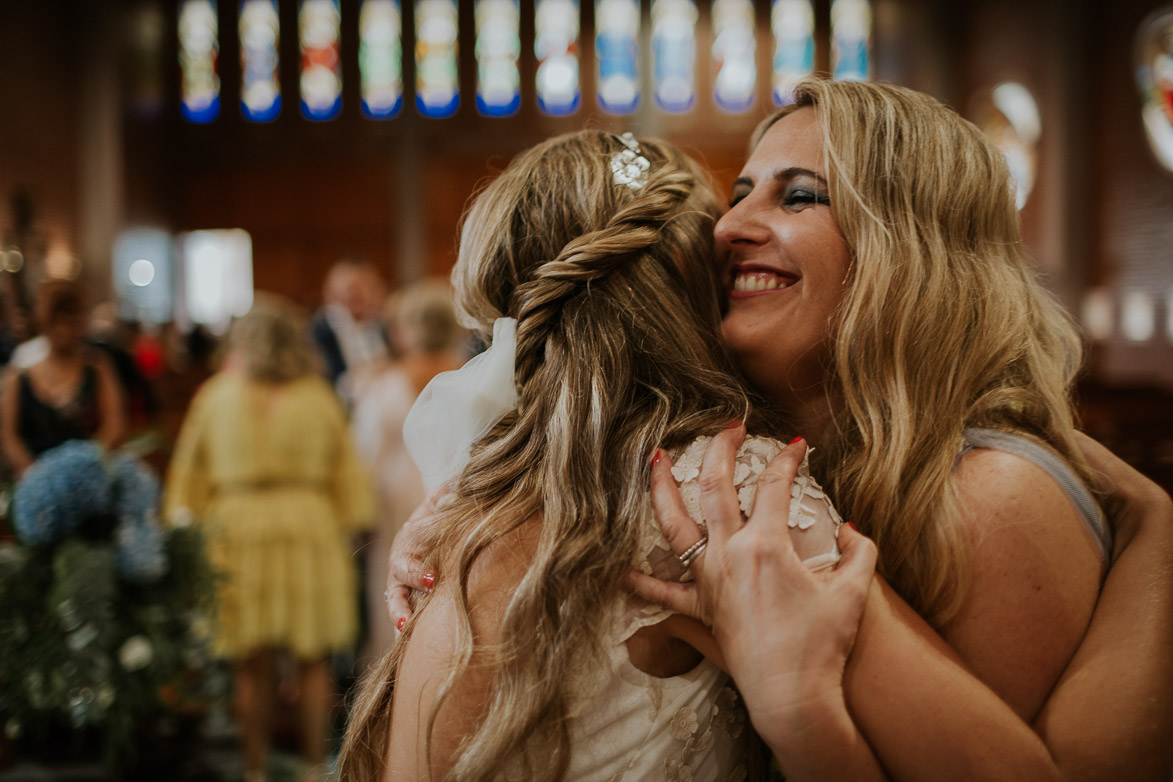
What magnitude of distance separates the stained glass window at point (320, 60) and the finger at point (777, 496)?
13.8 meters

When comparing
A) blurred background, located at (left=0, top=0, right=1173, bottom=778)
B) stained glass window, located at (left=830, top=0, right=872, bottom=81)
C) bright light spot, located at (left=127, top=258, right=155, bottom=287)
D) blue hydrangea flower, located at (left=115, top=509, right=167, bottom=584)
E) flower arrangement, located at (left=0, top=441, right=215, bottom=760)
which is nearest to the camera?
flower arrangement, located at (left=0, top=441, right=215, bottom=760)

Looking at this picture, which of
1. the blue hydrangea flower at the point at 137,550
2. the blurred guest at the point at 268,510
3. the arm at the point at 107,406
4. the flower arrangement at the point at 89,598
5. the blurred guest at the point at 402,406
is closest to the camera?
the flower arrangement at the point at 89,598

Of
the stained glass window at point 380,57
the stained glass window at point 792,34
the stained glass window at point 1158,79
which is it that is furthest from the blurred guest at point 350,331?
the stained glass window at point 792,34

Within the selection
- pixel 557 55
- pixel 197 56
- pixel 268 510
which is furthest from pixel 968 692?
pixel 197 56

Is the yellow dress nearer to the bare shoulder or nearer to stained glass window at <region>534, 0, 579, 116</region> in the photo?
the bare shoulder

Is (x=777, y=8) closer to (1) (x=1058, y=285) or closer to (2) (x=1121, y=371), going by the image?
Result: (1) (x=1058, y=285)

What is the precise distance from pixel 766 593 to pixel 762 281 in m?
0.59

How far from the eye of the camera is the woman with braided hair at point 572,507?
1180 millimetres

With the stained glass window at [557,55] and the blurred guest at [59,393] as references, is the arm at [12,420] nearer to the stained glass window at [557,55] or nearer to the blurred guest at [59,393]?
the blurred guest at [59,393]

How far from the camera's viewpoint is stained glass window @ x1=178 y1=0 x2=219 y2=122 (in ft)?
44.8


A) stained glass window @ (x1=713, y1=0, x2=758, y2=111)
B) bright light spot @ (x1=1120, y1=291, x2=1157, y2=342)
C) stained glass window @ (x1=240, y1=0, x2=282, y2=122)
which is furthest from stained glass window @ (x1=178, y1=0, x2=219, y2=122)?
bright light spot @ (x1=1120, y1=291, x2=1157, y2=342)

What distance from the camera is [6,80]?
952 centimetres

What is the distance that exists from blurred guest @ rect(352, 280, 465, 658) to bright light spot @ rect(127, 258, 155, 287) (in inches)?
378

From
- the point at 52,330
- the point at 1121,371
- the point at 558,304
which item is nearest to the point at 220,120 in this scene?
the point at 52,330
